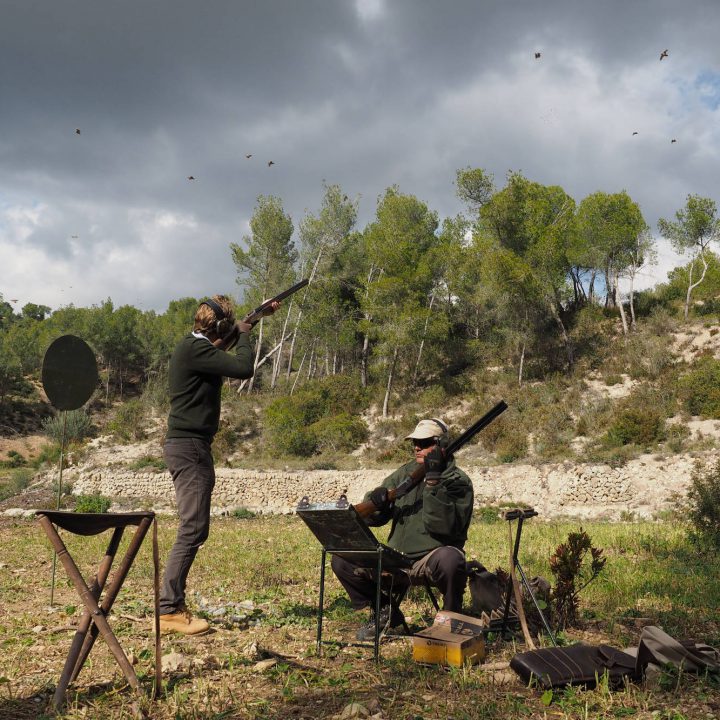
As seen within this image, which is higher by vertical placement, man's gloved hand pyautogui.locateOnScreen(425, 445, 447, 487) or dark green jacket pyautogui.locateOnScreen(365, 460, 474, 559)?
man's gloved hand pyautogui.locateOnScreen(425, 445, 447, 487)

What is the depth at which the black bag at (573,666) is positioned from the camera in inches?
138

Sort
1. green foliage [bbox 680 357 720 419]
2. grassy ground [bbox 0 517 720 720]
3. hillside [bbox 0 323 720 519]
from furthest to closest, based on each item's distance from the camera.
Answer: green foliage [bbox 680 357 720 419] < hillside [bbox 0 323 720 519] < grassy ground [bbox 0 517 720 720]

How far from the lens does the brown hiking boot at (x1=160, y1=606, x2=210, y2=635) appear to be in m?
4.50

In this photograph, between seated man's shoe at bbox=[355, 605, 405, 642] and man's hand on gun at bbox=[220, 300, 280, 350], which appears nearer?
seated man's shoe at bbox=[355, 605, 405, 642]

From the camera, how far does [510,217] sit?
35094 millimetres

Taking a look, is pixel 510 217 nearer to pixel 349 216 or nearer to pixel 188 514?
pixel 349 216

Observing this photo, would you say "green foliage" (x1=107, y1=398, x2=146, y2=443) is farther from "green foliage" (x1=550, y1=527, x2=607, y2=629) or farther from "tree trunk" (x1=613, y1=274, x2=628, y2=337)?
"green foliage" (x1=550, y1=527, x2=607, y2=629)

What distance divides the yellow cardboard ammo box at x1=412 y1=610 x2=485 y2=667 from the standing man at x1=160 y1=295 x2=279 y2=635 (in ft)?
5.26

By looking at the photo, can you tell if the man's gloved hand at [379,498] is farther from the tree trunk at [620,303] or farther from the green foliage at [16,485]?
the tree trunk at [620,303]

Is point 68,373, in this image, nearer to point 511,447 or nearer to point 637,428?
point 511,447

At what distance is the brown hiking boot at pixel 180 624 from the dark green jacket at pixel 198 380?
4.11ft

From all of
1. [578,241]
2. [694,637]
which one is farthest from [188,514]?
[578,241]

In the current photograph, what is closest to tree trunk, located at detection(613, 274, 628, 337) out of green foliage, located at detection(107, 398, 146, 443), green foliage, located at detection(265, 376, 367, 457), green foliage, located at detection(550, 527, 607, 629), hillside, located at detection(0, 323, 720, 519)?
hillside, located at detection(0, 323, 720, 519)

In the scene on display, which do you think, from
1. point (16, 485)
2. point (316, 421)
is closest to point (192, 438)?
point (16, 485)
